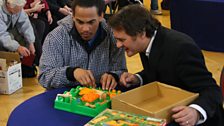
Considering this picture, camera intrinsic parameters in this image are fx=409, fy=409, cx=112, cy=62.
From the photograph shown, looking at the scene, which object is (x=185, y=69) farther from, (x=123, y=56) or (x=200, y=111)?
(x=123, y=56)

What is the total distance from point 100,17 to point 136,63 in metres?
2.31

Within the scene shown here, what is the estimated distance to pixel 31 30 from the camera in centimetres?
411

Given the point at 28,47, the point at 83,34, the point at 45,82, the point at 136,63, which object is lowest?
the point at 136,63

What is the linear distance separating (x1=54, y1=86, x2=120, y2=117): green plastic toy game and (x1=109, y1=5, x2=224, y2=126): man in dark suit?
0.72 ft

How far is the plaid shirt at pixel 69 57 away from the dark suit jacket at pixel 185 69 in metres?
0.33

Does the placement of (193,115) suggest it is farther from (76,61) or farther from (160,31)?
(76,61)

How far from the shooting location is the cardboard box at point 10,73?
371 cm

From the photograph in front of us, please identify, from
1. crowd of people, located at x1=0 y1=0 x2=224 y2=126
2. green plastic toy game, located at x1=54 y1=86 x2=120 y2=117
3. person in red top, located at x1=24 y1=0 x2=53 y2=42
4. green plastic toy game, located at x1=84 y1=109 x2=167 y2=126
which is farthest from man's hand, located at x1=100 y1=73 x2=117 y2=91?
person in red top, located at x1=24 y1=0 x2=53 y2=42

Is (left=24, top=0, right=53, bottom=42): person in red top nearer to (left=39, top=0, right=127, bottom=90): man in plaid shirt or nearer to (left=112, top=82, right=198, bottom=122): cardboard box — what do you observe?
(left=39, top=0, right=127, bottom=90): man in plaid shirt

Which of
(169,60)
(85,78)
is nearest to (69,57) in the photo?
(85,78)

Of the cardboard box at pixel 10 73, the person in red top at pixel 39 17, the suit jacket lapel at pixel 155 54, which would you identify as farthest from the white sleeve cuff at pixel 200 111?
the person in red top at pixel 39 17

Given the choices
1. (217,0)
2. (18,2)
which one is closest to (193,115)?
(18,2)

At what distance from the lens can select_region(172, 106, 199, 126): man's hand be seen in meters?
1.57

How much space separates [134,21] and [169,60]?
0.24 meters
